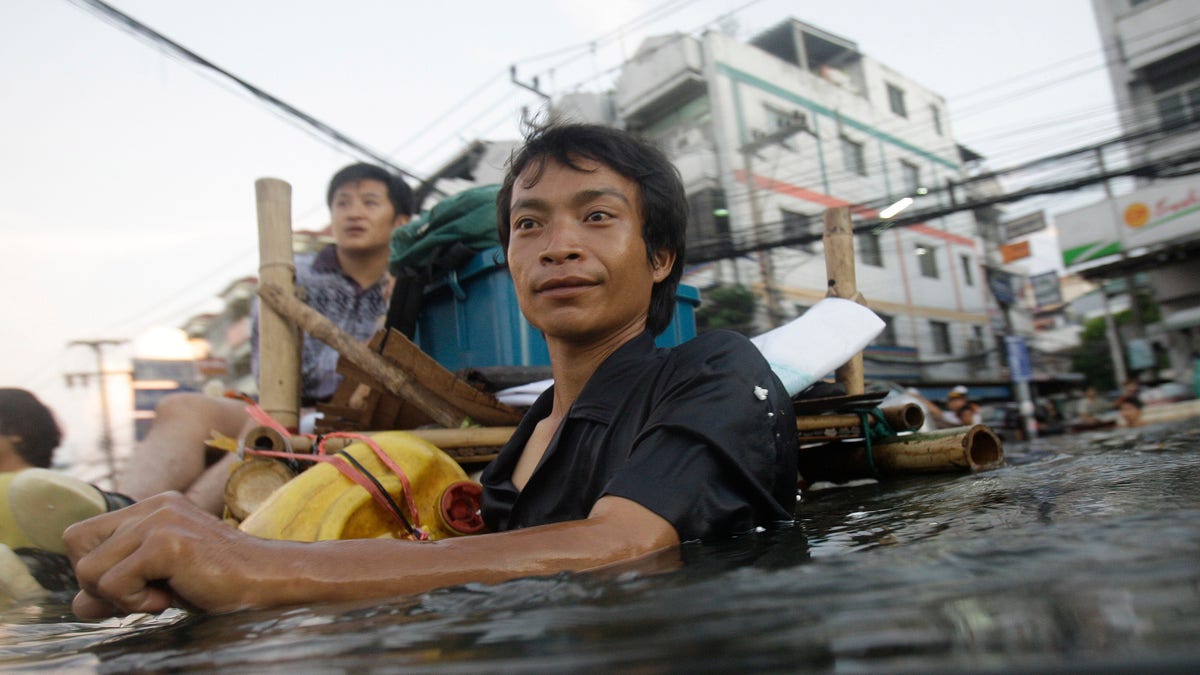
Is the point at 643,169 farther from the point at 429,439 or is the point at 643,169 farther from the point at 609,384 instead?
the point at 429,439

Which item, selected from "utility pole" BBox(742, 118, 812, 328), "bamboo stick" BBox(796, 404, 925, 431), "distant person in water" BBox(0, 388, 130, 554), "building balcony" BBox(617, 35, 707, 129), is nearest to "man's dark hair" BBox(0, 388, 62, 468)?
"distant person in water" BBox(0, 388, 130, 554)

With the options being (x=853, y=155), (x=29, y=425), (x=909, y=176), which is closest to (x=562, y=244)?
(x=29, y=425)

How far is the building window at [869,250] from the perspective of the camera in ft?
64.8

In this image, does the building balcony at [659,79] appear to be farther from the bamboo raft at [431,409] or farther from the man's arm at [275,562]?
the man's arm at [275,562]

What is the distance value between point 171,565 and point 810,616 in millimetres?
959

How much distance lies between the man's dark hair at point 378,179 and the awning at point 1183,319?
1723cm

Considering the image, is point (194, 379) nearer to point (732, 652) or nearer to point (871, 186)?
point (871, 186)

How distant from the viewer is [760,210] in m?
18.6

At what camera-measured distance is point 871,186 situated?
2295 cm

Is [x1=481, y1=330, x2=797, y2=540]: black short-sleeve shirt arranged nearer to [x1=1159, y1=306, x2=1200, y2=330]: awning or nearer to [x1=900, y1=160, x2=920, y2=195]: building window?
[x1=1159, y1=306, x2=1200, y2=330]: awning

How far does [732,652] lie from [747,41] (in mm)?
22598

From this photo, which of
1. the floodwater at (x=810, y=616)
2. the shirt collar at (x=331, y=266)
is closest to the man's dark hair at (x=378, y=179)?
the shirt collar at (x=331, y=266)

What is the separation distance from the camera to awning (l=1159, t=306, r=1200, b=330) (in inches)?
586

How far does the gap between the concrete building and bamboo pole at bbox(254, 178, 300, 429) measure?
56.6 feet
